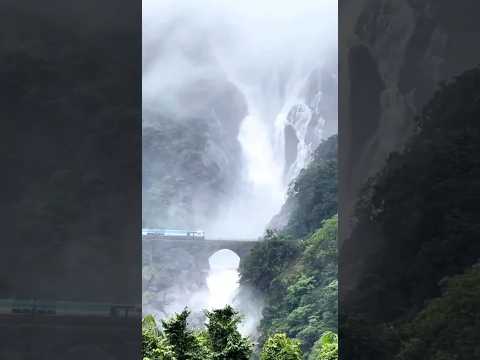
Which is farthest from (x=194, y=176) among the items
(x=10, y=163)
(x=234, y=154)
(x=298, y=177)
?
(x=10, y=163)

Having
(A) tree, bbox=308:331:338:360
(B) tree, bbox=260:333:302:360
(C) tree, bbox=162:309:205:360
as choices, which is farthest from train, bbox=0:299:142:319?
(A) tree, bbox=308:331:338:360

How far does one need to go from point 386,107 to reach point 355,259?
2.09ft

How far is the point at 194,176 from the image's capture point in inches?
413

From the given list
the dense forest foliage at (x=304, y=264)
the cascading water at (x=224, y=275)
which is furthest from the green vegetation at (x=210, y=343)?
the cascading water at (x=224, y=275)

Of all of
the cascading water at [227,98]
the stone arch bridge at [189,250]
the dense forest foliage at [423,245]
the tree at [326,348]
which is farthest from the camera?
the cascading water at [227,98]

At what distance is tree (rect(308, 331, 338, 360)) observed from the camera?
28.4 ft

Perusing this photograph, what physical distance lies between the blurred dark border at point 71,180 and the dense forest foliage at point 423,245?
932mm

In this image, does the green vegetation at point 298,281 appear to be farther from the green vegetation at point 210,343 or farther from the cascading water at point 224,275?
the green vegetation at point 210,343

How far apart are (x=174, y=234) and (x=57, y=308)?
7.44 m

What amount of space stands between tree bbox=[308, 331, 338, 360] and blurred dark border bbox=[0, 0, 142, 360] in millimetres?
6126

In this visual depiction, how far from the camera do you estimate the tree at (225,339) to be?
7383mm

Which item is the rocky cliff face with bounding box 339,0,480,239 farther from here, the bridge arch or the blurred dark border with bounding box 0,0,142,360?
the bridge arch

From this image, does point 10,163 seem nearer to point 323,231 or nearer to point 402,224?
point 402,224

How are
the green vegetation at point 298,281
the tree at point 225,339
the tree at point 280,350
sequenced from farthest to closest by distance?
the green vegetation at point 298,281 → the tree at point 280,350 → the tree at point 225,339
